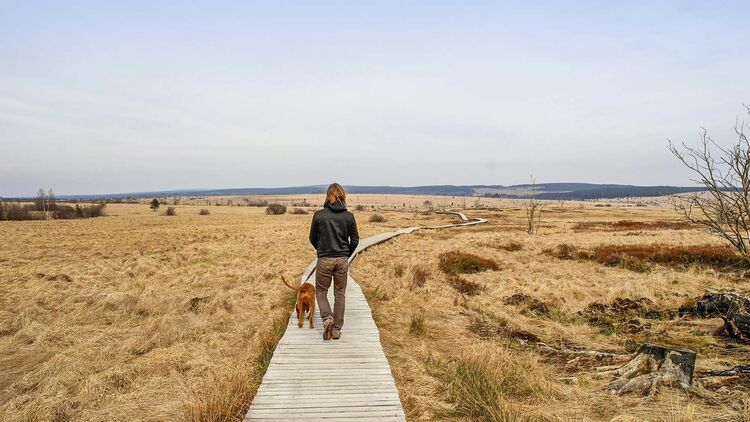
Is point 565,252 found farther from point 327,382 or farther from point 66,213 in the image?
point 66,213

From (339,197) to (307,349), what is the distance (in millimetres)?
2329

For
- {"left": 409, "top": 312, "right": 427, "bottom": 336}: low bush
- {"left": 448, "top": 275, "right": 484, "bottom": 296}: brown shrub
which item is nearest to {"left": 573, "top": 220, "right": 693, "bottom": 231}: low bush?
{"left": 448, "top": 275, "right": 484, "bottom": 296}: brown shrub

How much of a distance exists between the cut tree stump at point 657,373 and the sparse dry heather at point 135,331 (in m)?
4.81

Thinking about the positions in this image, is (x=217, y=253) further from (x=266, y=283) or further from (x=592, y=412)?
(x=592, y=412)

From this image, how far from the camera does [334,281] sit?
6406mm

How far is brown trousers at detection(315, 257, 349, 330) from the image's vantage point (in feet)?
21.5

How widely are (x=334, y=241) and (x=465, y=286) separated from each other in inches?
351

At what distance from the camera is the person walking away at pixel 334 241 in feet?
21.0

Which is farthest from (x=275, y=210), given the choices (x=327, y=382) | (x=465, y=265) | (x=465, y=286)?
(x=327, y=382)

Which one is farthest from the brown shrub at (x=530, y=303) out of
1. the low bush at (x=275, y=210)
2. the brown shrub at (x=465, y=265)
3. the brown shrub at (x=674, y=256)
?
the low bush at (x=275, y=210)

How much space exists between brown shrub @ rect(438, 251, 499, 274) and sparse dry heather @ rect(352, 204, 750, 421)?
0.46 metres

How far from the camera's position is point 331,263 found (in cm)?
654

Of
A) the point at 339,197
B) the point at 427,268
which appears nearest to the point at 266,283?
the point at 427,268

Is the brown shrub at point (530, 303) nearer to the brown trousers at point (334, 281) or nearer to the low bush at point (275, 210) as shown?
the brown trousers at point (334, 281)
